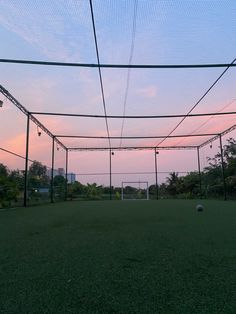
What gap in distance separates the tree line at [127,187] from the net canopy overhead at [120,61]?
1844 millimetres

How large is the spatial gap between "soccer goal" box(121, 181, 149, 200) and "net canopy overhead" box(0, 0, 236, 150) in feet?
31.4

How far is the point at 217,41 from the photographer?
554 cm

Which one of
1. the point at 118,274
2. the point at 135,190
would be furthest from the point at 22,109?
the point at 135,190

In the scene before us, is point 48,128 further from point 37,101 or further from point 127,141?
point 127,141

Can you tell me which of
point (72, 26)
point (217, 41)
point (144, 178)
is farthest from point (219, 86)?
point (144, 178)

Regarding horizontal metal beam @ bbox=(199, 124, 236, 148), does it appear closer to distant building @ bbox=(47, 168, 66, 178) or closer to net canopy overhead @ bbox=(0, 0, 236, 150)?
net canopy overhead @ bbox=(0, 0, 236, 150)

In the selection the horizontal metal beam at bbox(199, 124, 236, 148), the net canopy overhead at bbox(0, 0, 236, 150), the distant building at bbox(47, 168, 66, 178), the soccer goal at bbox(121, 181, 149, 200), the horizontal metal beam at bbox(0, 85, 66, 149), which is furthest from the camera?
the soccer goal at bbox(121, 181, 149, 200)

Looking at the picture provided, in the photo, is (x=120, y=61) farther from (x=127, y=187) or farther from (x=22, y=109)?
(x=127, y=187)

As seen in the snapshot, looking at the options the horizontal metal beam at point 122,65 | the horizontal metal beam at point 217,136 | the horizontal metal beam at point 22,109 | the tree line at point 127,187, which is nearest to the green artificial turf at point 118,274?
the horizontal metal beam at point 122,65

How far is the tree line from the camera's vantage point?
9.59m

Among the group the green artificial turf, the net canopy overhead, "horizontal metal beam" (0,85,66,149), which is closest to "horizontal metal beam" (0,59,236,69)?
the net canopy overhead

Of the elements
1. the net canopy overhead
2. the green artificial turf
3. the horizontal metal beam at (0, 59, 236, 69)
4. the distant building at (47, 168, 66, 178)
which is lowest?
the green artificial turf

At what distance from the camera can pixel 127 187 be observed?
2077cm

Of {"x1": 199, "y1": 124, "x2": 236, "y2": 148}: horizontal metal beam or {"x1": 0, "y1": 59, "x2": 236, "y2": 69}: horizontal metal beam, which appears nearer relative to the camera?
{"x1": 0, "y1": 59, "x2": 236, "y2": 69}: horizontal metal beam
